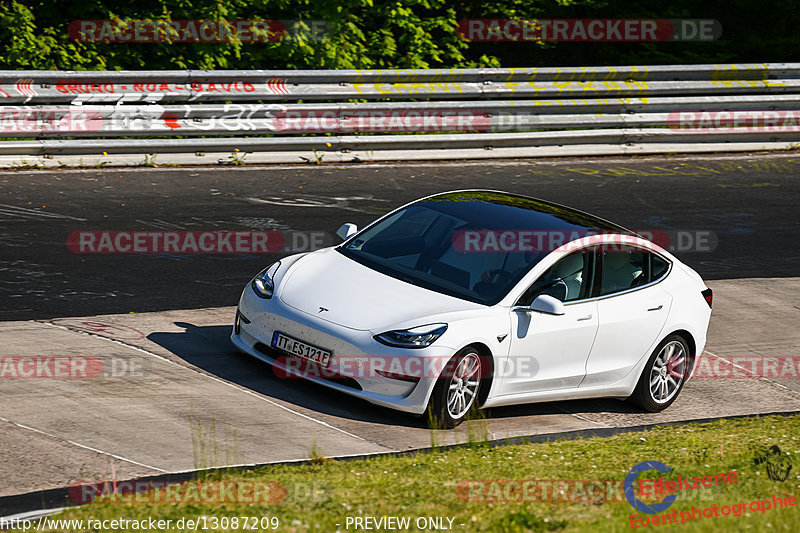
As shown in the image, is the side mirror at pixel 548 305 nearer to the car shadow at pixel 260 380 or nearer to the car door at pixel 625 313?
the car door at pixel 625 313

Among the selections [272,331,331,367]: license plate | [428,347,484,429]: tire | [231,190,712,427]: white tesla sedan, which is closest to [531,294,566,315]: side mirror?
[231,190,712,427]: white tesla sedan

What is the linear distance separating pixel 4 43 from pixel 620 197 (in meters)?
10.1

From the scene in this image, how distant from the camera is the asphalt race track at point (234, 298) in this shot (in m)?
7.31

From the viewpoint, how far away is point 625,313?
914 centimetres

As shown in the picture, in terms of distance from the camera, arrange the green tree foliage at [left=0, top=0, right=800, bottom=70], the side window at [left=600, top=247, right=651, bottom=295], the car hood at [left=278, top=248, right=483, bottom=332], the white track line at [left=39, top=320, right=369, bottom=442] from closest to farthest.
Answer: the white track line at [left=39, top=320, right=369, bottom=442] < the car hood at [left=278, top=248, right=483, bottom=332] < the side window at [left=600, top=247, right=651, bottom=295] < the green tree foliage at [left=0, top=0, right=800, bottom=70]

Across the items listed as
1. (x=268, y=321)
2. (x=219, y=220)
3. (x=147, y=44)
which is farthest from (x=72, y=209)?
(x=147, y=44)

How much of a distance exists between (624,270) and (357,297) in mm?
2346

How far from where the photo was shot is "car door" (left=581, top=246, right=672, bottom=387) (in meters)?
9.04

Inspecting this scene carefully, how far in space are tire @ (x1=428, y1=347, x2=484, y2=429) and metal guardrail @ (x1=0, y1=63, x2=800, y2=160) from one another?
8.66 m

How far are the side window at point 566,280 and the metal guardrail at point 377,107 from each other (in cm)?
822

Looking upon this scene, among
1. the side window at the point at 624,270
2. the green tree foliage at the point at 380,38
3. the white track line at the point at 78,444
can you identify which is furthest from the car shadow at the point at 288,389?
the green tree foliage at the point at 380,38

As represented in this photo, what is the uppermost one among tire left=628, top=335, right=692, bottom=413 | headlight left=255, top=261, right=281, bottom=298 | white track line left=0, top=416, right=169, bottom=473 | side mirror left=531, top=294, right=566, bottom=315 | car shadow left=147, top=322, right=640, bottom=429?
headlight left=255, top=261, right=281, bottom=298

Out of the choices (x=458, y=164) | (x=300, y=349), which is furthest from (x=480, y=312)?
(x=458, y=164)

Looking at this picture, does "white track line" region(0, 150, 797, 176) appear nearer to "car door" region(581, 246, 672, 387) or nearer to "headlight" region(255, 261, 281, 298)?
"headlight" region(255, 261, 281, 298)
